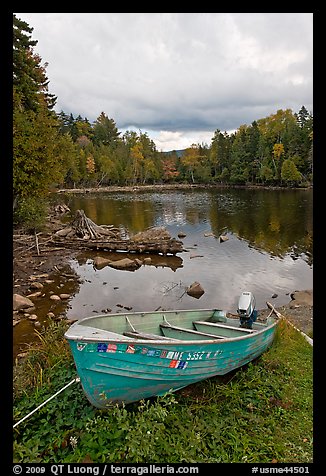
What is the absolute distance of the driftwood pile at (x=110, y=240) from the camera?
2134 cm

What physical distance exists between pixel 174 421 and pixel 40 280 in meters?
11.8

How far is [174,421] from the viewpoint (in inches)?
218

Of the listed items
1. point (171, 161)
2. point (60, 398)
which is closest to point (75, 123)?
point (171, 161)

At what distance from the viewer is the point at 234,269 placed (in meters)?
18.4

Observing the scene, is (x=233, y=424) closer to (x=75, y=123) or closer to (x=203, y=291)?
(x=203, y=291)

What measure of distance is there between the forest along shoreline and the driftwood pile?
1.02 metres

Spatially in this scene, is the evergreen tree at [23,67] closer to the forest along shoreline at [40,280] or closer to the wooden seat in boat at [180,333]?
the forest along shoreline at [40,280]

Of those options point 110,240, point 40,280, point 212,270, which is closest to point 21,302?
point 40,280

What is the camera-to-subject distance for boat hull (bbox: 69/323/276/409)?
5.09m

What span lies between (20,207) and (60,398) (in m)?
14.0

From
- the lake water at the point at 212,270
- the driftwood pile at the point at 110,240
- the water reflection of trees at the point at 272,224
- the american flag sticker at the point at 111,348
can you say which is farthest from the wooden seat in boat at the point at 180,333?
the water reflection of trees at the point at 272,224

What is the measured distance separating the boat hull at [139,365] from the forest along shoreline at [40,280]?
4.88 metres

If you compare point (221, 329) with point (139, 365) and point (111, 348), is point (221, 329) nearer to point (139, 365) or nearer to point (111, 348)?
point (139, 365)

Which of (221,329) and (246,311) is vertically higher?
(246,311)
